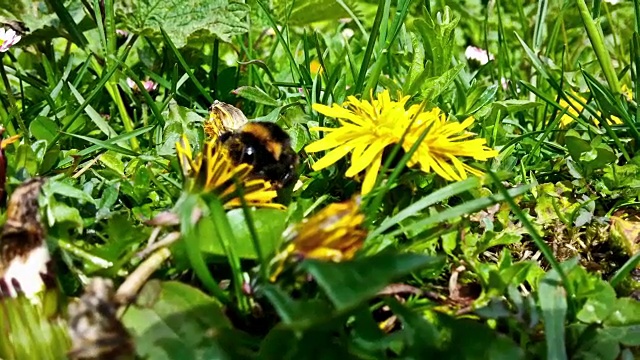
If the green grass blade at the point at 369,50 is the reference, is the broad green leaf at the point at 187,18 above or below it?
above

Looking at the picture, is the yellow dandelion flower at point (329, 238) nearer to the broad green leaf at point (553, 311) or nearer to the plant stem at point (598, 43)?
the broad green leaf at point (553, 311)

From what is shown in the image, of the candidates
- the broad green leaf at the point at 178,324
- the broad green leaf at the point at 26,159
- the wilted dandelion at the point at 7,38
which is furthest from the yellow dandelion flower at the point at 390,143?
the wilted dandelion at the point at 7,38

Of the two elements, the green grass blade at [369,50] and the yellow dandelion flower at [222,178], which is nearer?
the yellow dandelion flower at [222,178]

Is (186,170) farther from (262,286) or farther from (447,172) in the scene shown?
(447,172)

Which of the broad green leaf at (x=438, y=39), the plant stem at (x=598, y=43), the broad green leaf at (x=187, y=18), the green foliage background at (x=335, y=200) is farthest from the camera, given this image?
the broad green leaf at (x=187, y=18)

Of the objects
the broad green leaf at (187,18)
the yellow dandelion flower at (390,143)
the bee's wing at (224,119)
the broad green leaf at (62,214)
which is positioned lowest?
the yellow dandelion flower at (390,143)

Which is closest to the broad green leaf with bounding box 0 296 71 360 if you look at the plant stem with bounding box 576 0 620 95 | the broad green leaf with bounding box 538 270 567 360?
the broad green leaf with bounding box 538 270 567 360
